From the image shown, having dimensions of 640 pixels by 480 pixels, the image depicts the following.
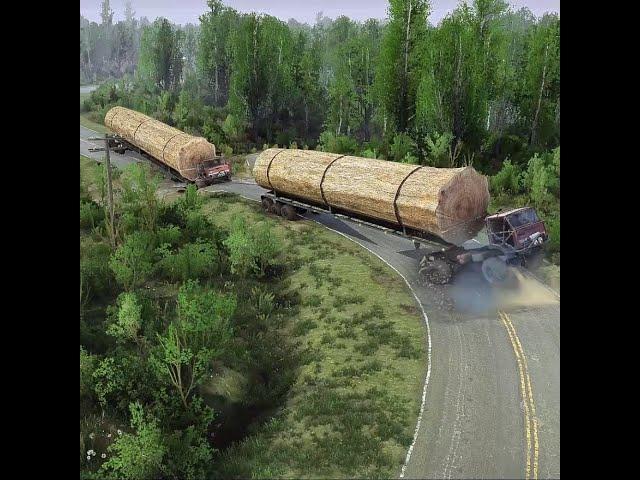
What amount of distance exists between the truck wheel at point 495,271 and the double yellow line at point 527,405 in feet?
9.15

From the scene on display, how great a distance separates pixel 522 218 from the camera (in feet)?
68.2

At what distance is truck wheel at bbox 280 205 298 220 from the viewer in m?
28.6

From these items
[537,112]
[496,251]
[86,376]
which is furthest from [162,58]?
[86,376]

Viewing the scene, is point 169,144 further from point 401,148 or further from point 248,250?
point 248,250

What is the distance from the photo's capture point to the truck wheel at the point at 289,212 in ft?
93.7

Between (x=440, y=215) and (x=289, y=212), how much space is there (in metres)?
10.9

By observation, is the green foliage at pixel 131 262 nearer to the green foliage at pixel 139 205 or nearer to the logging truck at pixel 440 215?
the green foliage at pixel 139 205

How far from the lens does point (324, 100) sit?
62.8 metres

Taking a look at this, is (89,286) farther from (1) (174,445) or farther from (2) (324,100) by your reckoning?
(2) (324,100)

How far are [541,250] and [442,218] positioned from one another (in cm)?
541

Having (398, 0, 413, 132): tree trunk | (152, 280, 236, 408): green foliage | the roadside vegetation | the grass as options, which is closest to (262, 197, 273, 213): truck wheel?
the roadside vegetation

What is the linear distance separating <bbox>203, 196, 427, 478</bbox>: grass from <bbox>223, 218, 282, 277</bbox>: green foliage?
4.57 ft

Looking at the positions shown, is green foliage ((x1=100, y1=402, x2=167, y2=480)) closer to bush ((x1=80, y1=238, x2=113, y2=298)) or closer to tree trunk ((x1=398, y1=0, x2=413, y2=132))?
bush ((x1=80, y1=238, x2=113, y2=298))

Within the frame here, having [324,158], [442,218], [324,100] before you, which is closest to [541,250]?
[442,218]
